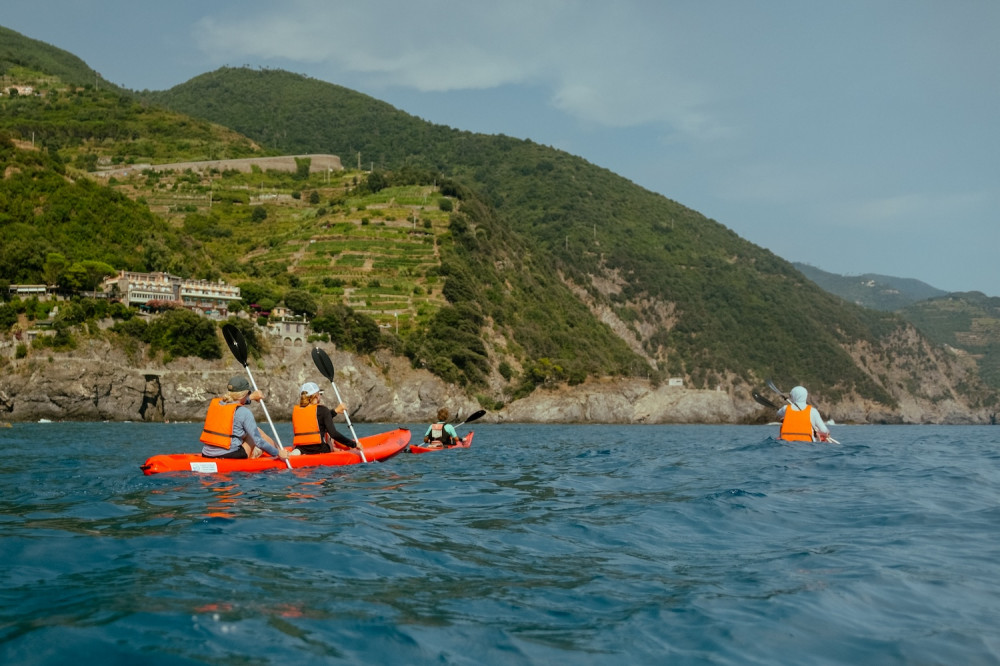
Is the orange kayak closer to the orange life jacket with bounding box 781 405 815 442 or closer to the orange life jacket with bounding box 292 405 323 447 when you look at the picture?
the orange life jacket with bounding box 292 405 323 447

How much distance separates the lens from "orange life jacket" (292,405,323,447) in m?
17.8

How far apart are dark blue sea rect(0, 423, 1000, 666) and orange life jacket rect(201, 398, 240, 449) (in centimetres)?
113

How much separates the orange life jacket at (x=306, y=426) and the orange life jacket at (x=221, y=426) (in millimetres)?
2071

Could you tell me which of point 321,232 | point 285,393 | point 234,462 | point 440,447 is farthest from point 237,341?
point 321,232

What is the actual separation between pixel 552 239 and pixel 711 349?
1618 inches

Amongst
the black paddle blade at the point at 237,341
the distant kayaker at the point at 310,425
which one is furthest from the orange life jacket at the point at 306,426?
the black paddle blade at the point at 237,341

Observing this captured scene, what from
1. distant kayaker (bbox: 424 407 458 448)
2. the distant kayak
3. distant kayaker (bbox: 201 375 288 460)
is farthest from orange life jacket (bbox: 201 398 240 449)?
distant kayaker (bbox: 424 407 458 448)

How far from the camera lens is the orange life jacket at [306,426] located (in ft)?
58.4

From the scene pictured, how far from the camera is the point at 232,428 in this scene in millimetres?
15844

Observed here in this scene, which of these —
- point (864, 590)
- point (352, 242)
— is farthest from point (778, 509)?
point (352, 242)

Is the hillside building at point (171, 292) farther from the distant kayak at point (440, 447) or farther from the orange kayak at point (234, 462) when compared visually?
the orange kayak at point (234, 462)

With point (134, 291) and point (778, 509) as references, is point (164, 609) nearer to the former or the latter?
point (778, 509)

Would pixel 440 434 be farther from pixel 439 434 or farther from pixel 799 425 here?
pixel 799 425

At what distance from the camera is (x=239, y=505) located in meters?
11.3
